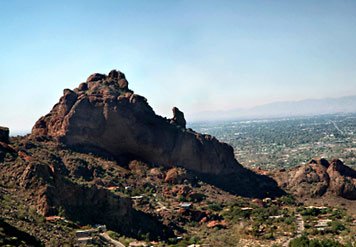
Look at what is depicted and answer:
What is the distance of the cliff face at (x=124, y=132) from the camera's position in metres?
80.1

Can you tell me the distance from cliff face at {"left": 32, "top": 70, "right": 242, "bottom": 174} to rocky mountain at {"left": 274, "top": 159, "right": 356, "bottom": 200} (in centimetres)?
1040

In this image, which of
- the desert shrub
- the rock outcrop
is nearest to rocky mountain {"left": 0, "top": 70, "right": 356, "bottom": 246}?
the rock outcrop

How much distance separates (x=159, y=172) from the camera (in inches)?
3083

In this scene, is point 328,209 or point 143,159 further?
point 143,159

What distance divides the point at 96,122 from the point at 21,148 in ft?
47.5

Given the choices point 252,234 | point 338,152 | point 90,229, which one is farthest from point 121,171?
point 338,152

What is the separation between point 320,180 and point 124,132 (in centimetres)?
3534

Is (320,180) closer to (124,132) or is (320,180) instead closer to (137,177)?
(137,177)

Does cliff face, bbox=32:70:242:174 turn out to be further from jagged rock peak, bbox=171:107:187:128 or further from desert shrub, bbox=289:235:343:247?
desert shrub, bbox=289:235:343:247

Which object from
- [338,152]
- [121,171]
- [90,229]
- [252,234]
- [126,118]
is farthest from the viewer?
[338,152]

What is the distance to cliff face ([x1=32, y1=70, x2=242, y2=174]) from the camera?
80.1 m

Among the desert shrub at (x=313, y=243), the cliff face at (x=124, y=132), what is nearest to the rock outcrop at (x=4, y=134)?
the cliff face at (x=124, y=132)

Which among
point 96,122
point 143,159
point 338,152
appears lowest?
point 338,152

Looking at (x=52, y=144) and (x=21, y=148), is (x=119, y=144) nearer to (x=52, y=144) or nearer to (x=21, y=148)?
(x=52, y=144)
